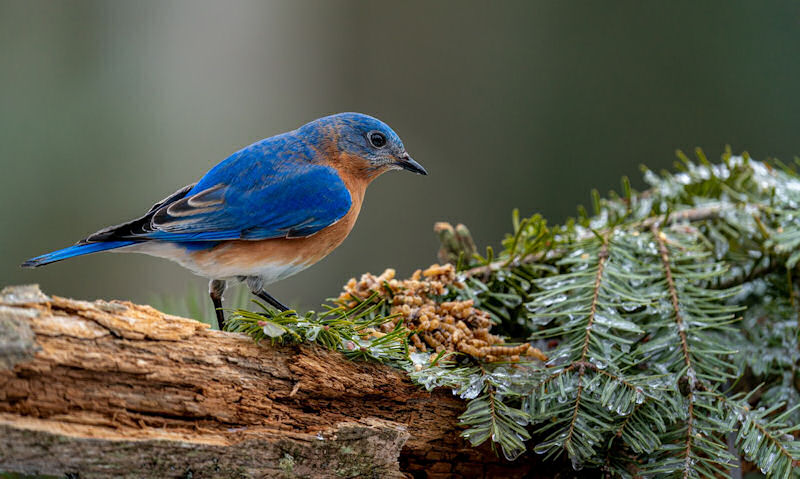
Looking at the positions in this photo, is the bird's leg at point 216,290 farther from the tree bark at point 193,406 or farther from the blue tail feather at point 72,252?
the tree bark at point 193,406


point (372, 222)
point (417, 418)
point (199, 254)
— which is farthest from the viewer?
point (372, 222)

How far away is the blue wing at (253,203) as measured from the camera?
2.18m

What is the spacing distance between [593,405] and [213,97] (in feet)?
15.8

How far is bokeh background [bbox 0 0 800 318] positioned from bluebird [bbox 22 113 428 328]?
3004 mm

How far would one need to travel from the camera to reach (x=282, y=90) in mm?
5816

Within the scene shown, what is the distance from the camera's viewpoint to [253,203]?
7.48 ft

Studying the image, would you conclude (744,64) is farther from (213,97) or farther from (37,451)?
(37,451)

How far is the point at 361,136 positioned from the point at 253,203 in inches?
21.6

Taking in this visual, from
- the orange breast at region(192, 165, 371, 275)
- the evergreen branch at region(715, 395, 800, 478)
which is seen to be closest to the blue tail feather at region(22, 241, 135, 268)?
the orange breast at region(192, 165, 371, 275)

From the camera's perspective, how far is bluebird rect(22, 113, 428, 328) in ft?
7.16

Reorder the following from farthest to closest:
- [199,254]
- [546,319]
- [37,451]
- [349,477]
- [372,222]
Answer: [372,222]
[199,254]
[546,319]
[349,477]
[37,451]

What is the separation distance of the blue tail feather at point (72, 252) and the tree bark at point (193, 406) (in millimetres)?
454

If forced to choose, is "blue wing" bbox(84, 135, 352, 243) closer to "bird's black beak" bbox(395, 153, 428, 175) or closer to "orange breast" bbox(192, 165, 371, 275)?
"orange breast" bbox(192, 165, 371, 275)

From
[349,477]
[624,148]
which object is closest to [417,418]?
[349,477]
